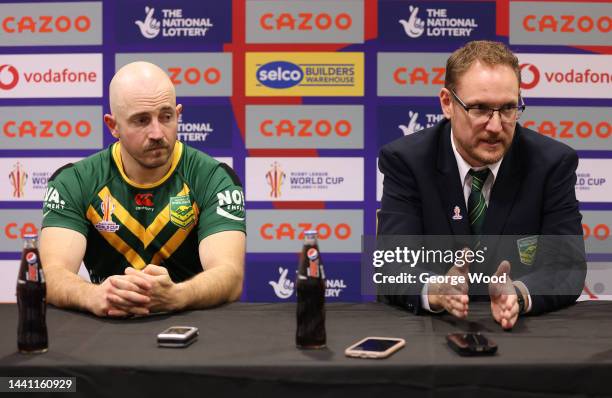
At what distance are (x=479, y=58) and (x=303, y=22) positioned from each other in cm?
183

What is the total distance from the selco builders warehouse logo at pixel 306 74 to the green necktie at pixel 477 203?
65.1 inches

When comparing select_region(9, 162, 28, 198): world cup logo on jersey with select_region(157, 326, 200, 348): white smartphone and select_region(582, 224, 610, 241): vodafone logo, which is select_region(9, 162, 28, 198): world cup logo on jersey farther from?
select_region(582, 224, 610, 241): vodafone logo

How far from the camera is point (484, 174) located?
206cm

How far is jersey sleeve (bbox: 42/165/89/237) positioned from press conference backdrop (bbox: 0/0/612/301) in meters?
1.49

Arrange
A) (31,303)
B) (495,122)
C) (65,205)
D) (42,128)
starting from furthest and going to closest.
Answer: (42,128) < (65,205) < (495,122) < (31,303)

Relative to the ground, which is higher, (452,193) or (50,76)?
(50,76)

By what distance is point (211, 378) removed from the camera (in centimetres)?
121

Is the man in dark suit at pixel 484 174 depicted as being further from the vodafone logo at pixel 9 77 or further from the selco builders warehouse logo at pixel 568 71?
the vodafone logo at pixel 9 77

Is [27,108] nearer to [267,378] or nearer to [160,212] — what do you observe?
[160,212]

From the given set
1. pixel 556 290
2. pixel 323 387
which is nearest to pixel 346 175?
pixel 556 290

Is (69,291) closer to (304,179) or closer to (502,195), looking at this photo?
(502,195)

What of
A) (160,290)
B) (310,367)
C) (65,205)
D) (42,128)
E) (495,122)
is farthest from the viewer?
(42,128)

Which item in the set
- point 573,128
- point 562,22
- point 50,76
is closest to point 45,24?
point 50,76

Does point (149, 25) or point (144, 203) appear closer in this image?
point (144, 203)
